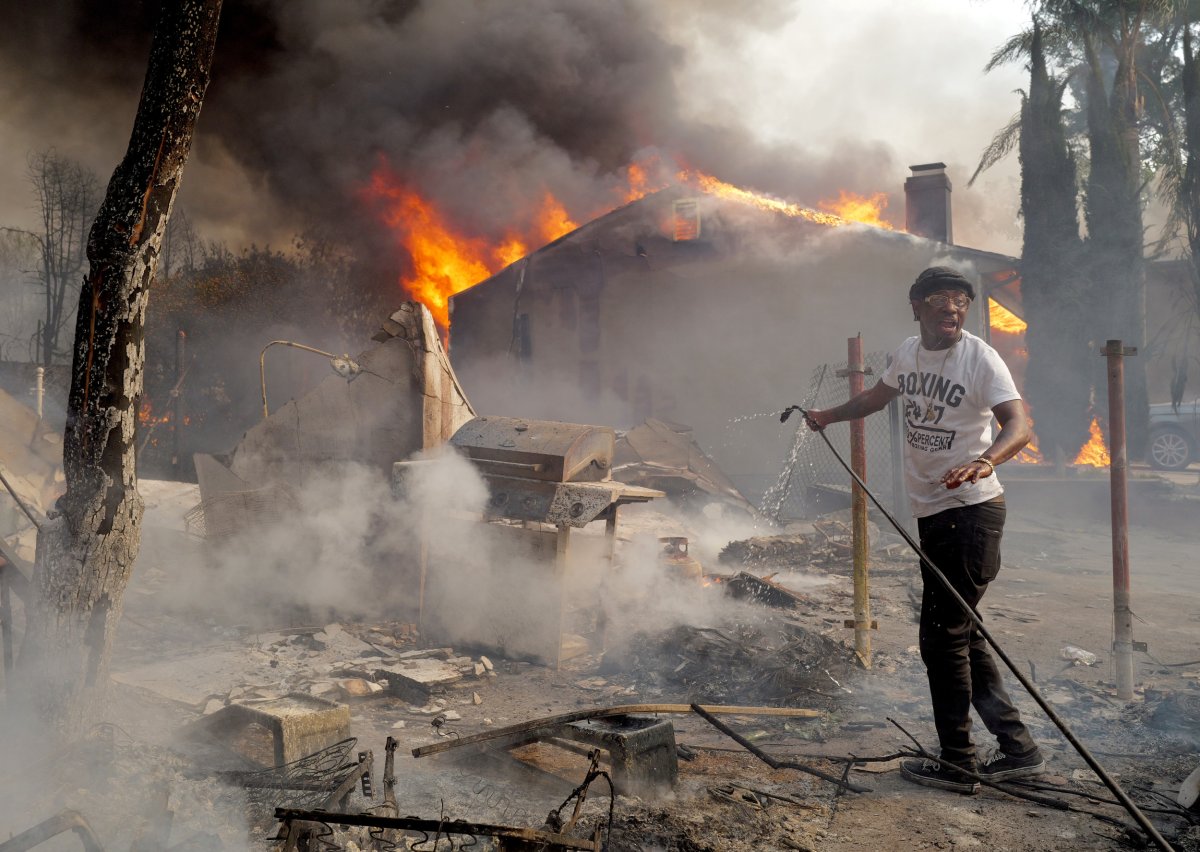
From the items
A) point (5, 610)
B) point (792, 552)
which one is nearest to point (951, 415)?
point (5, 610)

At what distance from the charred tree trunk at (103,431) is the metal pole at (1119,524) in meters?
5.32

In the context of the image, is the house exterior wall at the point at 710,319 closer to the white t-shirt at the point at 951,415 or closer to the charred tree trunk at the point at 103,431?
the white t-shirt at the point at 951,415

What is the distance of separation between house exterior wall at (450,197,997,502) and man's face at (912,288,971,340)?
14395 millimetres

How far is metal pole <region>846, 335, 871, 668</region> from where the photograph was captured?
559cm

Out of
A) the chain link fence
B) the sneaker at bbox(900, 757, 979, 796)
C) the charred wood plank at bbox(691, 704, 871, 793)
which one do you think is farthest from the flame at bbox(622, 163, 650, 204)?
the sneaker at bbox(900, 757, 979, 796)

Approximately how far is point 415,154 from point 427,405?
23891 mm

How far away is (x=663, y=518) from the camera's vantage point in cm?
1169

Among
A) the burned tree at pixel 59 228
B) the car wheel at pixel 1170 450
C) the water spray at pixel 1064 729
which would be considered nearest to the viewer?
the water spray at pixel 1064 729

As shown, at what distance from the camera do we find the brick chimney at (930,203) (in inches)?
832

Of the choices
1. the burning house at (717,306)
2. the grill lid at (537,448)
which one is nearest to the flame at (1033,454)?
the burning house at (717,306)

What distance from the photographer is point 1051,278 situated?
63.5ft

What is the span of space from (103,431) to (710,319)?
1815cm

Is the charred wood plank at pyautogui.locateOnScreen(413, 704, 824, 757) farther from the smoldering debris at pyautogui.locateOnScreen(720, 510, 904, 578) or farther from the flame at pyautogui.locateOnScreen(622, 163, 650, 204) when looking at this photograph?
the flame at pyautogui.locateOnScreen(622, 163, 650, 204)

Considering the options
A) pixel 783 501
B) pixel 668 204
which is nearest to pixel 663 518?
pixel 783 501
